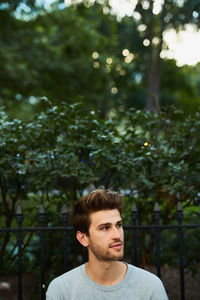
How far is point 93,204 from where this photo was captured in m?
2.19

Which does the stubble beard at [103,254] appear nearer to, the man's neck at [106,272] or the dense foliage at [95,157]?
the man's neck at [106,272]

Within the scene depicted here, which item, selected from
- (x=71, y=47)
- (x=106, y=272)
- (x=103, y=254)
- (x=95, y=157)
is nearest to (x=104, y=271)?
(x=106, y=272)

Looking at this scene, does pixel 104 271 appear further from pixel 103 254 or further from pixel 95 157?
pixel 95 157

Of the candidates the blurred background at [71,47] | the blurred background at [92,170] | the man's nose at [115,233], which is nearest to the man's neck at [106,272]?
the man's nose at [115,233]

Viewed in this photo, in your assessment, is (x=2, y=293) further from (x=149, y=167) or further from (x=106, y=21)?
(x=106, y=21)

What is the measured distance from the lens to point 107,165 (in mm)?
3719

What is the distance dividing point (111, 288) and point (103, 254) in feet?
0.71

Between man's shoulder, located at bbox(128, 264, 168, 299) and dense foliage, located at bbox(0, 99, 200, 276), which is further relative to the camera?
dense foliage, located at bbox(0, 99, 200, 276)

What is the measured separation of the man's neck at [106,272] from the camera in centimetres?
215

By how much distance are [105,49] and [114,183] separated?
51.6 feet

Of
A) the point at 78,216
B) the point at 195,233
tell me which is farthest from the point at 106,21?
the point at 78,216

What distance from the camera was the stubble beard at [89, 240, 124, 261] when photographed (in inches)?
81.7

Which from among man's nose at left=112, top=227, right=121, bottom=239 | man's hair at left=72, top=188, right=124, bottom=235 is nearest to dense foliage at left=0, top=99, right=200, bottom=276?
man's hair at left=72, top=188, right=124, bottom=235

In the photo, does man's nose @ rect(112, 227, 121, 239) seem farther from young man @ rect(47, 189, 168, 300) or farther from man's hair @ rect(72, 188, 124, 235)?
man's hair @ rect(72, 188, 124, 235)
